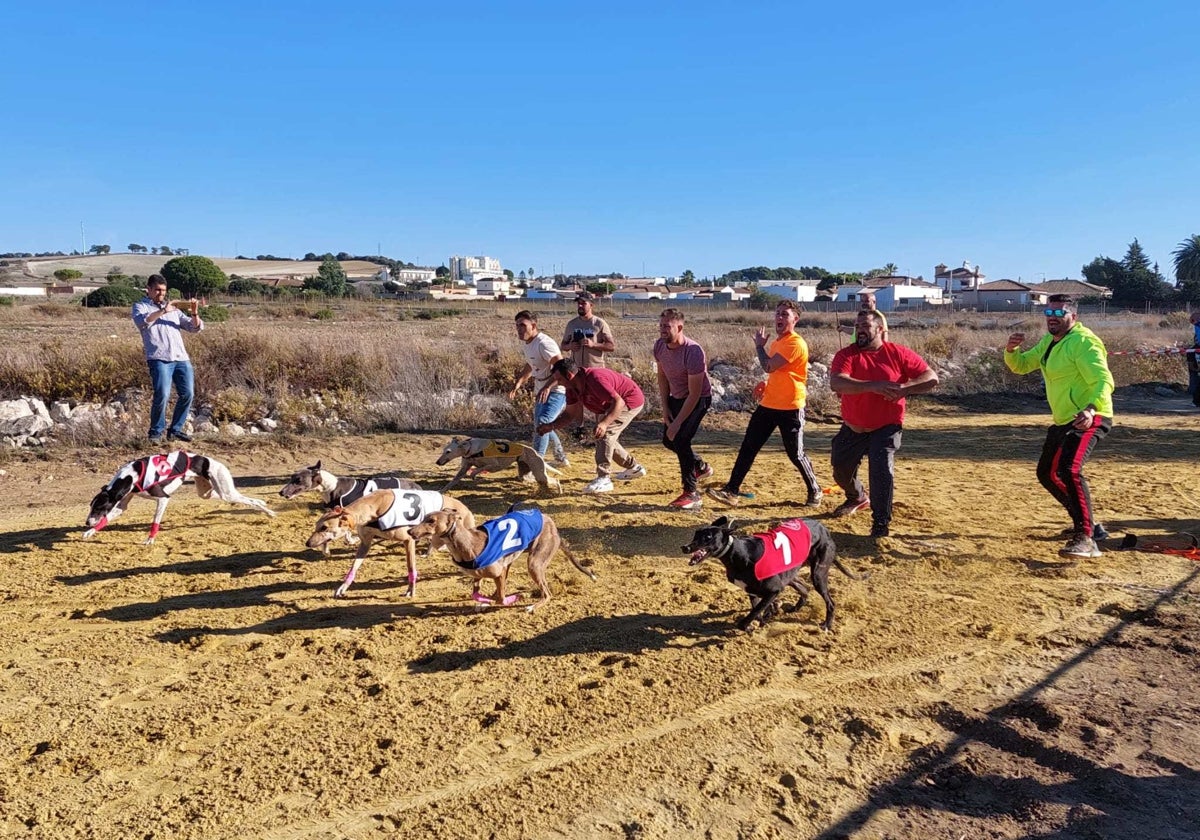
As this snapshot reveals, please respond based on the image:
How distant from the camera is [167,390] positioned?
34.9 feet

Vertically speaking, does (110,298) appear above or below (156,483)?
above

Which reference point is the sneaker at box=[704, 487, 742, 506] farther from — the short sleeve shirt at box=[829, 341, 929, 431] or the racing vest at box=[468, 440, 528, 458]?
the racing vest at box=[468, 440, 528, 458]

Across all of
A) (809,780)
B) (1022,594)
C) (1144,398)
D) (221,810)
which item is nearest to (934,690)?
(809,780)

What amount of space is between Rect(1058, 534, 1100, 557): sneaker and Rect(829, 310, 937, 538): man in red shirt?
145cm

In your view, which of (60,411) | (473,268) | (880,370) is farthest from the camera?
(473,268)

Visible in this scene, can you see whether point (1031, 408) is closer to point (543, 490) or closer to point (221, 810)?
point (543, 490)

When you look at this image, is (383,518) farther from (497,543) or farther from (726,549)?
(726,549)

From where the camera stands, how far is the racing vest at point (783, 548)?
4.94 m

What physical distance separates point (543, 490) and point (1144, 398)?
1648cm

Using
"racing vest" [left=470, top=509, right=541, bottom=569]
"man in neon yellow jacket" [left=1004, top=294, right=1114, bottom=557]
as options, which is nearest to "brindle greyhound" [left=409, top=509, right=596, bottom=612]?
"racing vest" [left=470, top=509, right=541, bottom=569]

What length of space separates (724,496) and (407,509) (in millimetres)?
4063

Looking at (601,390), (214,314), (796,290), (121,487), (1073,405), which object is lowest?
(121,487)

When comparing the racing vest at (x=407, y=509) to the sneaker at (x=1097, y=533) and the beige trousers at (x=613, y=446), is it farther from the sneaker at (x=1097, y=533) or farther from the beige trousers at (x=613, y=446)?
the sneaker at (x=1097, y=533)

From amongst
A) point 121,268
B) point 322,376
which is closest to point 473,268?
point 121,268
